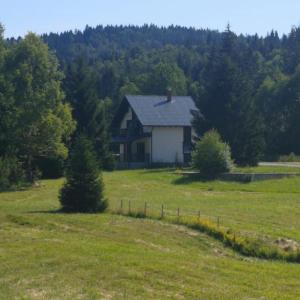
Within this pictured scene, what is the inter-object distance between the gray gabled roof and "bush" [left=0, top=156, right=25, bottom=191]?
1978 cm

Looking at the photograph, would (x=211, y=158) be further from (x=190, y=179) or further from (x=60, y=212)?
(x=60, y=212)

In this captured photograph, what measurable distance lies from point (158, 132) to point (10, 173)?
2193cm

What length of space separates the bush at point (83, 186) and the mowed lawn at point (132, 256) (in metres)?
1.02

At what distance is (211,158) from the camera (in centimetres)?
4741

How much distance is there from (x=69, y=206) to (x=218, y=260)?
11588 mm

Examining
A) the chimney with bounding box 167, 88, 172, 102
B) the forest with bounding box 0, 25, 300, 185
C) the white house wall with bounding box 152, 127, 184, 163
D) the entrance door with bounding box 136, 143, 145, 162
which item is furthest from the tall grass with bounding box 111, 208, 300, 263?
the chimney with bounding box 167, 88, 172, 102

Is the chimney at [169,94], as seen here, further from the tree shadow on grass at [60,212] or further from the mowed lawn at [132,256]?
the tree shadow on grass at [60,212]

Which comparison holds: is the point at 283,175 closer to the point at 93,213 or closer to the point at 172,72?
the point at 93,213

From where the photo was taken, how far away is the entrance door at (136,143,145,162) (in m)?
63.4

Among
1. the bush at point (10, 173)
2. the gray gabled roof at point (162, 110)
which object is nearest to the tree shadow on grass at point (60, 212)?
the bush at point (10, 173)

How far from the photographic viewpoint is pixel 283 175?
48.1 meters

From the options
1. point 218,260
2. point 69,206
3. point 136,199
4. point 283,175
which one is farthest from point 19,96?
point 218,260

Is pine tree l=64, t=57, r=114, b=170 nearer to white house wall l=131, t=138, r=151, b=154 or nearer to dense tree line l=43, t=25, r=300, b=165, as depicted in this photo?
dense tree line l=43, t=25, r=300, b=165

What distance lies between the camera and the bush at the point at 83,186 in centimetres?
2973
